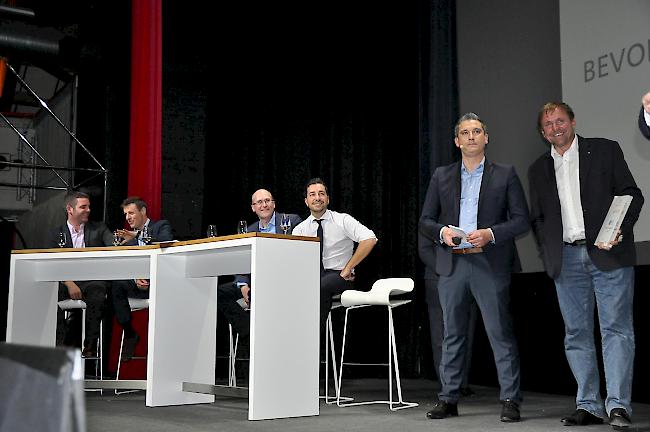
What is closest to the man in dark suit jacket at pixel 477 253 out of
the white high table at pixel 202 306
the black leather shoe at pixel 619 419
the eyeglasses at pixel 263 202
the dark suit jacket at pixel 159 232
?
the black leather shoe at pixel 619 419

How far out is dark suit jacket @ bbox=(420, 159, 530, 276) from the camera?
3.27 meters

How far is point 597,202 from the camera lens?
3.03m

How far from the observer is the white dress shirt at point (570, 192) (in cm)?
309

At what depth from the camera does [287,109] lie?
19.8 ft

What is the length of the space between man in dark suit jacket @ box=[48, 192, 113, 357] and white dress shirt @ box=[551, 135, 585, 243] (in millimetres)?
2851

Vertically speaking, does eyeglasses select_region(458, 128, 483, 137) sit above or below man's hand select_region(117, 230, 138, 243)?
above

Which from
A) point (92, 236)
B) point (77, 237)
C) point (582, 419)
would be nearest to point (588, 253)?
point (582, 419)

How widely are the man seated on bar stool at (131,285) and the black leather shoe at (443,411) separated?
2023mm

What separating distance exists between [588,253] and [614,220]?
232 millimetres

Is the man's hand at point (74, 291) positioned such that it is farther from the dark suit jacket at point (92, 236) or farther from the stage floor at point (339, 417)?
the stage floor at point (339, 417)

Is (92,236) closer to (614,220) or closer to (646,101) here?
(614,220)

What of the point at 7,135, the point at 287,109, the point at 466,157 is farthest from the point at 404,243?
the point at 7,135

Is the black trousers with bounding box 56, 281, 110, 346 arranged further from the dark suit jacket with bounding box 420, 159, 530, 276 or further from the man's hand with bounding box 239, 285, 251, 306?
the dark suit jacket with bounding box 420, 159, 530, 276

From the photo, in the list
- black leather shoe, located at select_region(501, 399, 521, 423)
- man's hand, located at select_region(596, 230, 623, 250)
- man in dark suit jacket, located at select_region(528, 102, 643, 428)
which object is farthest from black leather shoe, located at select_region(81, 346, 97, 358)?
man's hand, located at select_region(596, 230, 623, 250)
